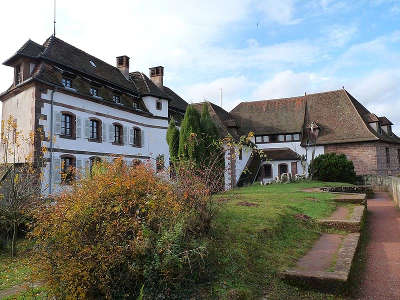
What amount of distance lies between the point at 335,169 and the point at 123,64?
742 inches

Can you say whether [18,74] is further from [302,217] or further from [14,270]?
[302,217]

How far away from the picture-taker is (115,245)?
14.9 ft

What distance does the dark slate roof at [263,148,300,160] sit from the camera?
33.3 metres

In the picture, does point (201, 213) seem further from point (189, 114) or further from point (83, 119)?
point (83, 119)

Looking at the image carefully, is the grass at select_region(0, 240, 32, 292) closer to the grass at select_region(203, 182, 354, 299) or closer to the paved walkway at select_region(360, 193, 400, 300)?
the grass at select_region(203, 182, 354, 299)

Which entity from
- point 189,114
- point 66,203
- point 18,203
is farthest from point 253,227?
Answer: point 189,114

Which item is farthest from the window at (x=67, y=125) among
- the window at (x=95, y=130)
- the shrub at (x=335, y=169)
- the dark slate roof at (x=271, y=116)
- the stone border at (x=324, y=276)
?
the dark slate roof at (x=271, y=116)

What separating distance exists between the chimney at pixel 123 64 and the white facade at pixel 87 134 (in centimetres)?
305

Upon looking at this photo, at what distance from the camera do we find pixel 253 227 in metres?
7.98

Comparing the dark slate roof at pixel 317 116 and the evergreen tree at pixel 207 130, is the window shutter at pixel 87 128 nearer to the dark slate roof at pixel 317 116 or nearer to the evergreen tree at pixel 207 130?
the evergreen tree at pixel 207 130

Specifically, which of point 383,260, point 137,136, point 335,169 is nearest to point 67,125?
point 137,136

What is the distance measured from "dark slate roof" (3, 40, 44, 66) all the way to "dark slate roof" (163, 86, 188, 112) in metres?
11.2

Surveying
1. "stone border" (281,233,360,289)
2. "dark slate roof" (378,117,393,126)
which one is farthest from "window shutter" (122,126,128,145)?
"dark slate roof" (378,117,393,126)

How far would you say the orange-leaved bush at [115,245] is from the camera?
4395mm
